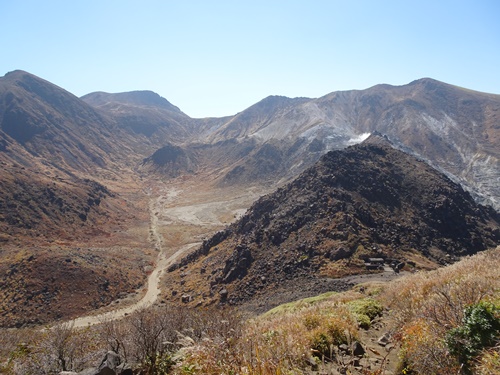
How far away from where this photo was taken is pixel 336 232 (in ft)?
113

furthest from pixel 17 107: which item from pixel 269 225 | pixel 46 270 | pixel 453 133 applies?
pixel 453 133

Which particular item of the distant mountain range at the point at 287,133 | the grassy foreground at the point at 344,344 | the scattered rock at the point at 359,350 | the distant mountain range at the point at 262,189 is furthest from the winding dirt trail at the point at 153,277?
the distant mountain range at the point at 287,133

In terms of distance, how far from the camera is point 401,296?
1017 centimetres

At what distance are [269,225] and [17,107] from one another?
14549 centimetres

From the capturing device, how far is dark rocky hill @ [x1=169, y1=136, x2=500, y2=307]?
3148 centimetres

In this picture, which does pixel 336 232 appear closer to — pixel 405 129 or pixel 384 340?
pixel 384 340

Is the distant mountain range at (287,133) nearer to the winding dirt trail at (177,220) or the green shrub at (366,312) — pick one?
the winding dirt trail at (177,220)

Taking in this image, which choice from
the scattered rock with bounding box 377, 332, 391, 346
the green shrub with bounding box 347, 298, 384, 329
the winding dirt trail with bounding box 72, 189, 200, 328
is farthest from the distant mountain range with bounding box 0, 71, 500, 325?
the scattered rock with bounding box 377, 332, 391, 346

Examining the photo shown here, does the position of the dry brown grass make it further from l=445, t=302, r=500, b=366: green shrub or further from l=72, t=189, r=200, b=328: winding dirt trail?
l=72, t=189, r=200, b=328: winding dirt trail

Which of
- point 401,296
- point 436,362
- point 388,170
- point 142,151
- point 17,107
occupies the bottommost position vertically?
point 401,296

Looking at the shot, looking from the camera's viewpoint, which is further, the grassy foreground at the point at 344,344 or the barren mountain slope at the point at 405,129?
the barren mountain slope at the point at 405,129

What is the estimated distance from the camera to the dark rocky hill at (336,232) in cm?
3148

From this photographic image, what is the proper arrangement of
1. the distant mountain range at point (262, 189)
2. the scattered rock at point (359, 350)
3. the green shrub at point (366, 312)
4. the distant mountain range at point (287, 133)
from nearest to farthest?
1. the scattered rock at point (359, 350)
2. the green shrub at point (366, 312)
3. the distant mountain range at point (262, 189)
4. the distant mountain range at point (287, 133)

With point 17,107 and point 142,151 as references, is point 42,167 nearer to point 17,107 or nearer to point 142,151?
point 17,107
